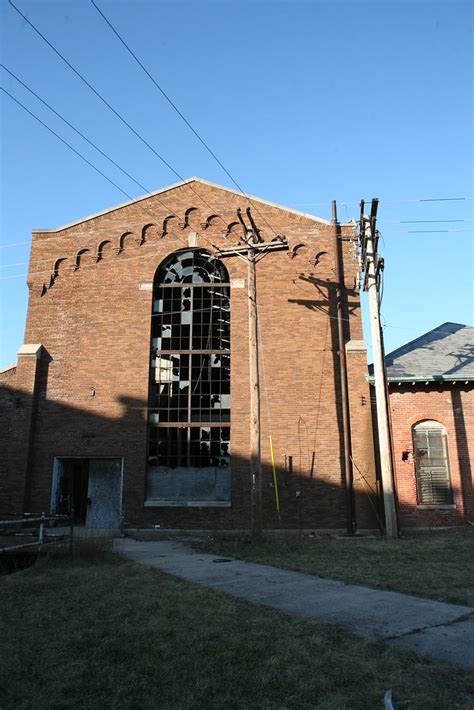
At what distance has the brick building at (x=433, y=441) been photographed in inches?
674

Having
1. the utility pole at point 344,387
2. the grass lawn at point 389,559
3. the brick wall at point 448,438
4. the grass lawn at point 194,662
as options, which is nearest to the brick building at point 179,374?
the utility pole at point 344,387

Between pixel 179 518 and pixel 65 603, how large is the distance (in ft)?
36.2

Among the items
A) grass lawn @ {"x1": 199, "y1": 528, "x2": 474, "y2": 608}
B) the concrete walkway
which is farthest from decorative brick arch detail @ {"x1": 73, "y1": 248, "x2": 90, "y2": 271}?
the concrete walkway

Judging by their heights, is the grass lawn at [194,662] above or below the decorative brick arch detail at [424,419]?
below

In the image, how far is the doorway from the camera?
18859mm

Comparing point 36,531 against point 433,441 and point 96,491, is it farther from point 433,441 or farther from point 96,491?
point 433,441

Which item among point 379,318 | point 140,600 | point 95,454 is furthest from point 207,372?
point 140,600

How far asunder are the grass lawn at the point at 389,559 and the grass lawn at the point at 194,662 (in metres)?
2.86

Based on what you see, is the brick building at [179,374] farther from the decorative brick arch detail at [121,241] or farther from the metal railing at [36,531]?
the metal railing at [36,531]

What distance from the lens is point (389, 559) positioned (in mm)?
11070

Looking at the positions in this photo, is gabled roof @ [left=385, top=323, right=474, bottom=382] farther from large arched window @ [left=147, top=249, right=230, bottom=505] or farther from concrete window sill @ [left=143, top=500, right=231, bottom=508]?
concrete window sill @ [left=143, top=500, right=231, bottom=508]

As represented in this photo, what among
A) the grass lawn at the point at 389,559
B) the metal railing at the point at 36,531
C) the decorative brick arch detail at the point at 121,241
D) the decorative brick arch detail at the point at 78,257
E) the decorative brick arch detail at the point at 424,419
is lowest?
the grass lawn at the point at 389,559

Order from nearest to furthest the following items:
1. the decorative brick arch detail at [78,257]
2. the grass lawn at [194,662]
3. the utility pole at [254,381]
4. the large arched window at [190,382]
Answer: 1. the grass lawn at [194,662]
2. the utility pole at [254,381]
3. the large arched window at [190,382]
4. the decorative brick arch detail at [78,257]

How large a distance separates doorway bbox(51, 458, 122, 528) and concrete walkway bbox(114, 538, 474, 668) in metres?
8.22
